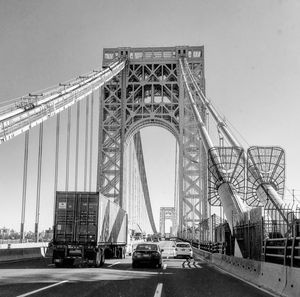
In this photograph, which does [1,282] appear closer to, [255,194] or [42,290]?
[42,290]

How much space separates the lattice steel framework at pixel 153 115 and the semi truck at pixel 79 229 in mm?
36522

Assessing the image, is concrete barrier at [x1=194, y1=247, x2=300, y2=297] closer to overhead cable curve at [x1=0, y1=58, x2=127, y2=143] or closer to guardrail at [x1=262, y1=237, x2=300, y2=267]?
guardrail at [x1=262, y1=237, x2=300, y2=267]

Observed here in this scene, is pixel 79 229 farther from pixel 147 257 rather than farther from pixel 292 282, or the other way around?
pixel 292 282

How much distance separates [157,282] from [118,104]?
51347 millimetres

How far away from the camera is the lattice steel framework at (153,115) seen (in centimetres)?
6544

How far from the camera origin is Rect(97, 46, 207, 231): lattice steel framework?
2576 inches

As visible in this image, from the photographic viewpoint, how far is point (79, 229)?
86.6ft

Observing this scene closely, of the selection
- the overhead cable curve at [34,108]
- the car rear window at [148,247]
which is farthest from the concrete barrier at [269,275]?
the overhead cable curve at [34,108]

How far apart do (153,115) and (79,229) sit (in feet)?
139

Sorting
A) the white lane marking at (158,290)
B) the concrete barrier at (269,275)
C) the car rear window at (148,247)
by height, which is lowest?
the white lane marking at (158,290)

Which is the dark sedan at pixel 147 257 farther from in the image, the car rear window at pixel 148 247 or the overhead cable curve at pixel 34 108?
the overhead cable curve at pixel 34 108

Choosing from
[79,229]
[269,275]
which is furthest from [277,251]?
[79,229]

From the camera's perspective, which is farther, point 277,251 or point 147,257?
point 147,257

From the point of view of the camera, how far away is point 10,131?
24375mm
